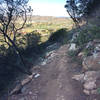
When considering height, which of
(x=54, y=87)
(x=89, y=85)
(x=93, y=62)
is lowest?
(x=54, y=87)

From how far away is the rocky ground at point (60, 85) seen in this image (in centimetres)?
460

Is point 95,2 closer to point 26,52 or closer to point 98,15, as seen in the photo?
point 98,15

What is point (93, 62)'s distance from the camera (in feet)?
18.8

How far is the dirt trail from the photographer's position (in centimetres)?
480

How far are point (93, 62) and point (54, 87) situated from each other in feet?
6.13

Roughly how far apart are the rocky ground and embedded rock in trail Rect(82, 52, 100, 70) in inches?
14.4

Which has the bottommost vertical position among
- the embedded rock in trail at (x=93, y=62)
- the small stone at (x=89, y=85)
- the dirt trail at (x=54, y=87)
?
the dirt trail at (x=54, y=87)

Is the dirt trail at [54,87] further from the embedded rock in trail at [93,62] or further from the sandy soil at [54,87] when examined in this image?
the embedded rock in trail at [93,62]

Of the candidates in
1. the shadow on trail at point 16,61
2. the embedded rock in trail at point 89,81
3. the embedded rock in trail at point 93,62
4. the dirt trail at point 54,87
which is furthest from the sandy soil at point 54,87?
the shadow on trail at point 16,61

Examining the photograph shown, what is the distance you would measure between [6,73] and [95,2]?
7.97m

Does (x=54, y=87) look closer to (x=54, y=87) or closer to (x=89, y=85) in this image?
(x=54, y=87)

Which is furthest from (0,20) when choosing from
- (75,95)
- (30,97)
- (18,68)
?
(75,95)

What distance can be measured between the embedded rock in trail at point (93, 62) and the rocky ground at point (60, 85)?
37 cm

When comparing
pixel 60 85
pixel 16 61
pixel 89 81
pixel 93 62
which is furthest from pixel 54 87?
pixel 16 61
